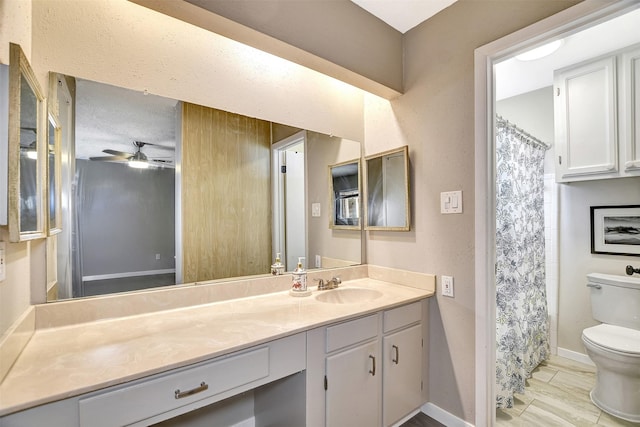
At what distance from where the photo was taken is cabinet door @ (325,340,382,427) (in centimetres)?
130

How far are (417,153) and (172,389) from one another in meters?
1.76

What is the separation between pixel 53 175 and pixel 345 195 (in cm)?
164

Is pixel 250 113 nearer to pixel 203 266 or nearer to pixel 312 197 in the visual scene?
pixel 312 197

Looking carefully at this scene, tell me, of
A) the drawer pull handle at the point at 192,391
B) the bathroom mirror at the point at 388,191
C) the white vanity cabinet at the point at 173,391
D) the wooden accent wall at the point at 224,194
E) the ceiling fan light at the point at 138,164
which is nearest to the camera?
the white vanity cabinet at the point at 173,391

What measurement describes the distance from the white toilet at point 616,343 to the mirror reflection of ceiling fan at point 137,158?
2.86m

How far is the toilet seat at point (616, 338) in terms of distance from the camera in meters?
1.79

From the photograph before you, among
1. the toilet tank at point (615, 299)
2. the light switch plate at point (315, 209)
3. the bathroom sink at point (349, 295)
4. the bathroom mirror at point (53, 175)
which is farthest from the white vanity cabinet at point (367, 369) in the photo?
the toilet tank at point (615, 299)

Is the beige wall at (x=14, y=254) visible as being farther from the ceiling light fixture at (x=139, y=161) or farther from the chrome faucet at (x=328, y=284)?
the chrome faucet at (x=328, y=284)

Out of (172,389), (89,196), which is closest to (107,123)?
(89,196)

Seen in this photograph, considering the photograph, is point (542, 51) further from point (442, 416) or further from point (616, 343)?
point (442, 416)

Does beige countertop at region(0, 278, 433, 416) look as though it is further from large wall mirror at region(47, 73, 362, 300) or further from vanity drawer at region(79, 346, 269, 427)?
large wall mirror at region(47, 73, 362, 300)

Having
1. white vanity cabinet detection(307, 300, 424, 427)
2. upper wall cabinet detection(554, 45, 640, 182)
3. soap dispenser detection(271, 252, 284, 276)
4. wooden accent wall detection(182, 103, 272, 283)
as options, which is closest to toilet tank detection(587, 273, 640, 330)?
upper wall cabinet detection(554, 45, 640, 182)

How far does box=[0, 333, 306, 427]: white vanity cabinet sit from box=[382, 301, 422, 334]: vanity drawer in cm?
53

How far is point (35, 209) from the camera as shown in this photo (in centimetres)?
96
